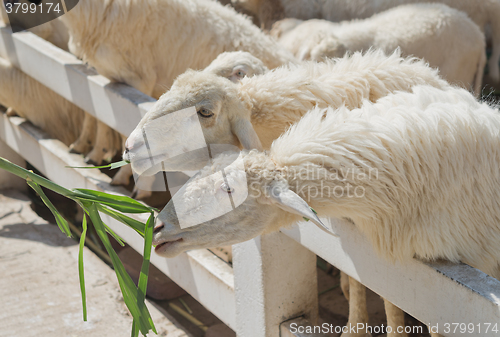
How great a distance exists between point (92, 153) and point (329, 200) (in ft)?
9.27

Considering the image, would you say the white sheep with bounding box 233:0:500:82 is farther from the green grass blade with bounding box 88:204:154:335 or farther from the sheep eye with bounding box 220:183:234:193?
the green grass blade with bounding box 88:204:154:335

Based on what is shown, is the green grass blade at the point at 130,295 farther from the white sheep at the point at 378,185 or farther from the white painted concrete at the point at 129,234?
the white painted concrete at the point at 129,234

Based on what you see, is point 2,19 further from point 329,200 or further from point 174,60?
point 329,200

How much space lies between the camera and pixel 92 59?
3.64 meters

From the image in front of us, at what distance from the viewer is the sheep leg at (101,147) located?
404 cm

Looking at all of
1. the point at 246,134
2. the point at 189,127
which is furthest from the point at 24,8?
the point at 246,134

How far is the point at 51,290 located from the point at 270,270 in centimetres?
175

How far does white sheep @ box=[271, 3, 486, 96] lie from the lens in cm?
412

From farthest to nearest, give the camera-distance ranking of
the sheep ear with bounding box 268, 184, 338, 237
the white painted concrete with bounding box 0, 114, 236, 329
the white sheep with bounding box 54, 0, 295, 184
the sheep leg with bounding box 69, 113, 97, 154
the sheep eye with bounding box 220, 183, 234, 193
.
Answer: the sheep leg with bounding box 69, 113, 97, 154 < the white sheep with bounding box 54, 0, 295, 184 < the white painted concrete with bounding box 0, 114, 236, 329 < the sheep eye with bounding box 220, 183, 234, 193 < the sheep ear with bounding box 268, 184, 338, 237

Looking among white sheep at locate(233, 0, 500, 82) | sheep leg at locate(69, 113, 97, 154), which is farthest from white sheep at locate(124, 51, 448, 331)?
white sheep at locate(233, 0, 500, 82)

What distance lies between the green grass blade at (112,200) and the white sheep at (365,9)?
4.11m

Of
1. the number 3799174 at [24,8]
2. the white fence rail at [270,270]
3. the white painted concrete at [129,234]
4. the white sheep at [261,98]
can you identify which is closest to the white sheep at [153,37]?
the white fence rail at [270,270]

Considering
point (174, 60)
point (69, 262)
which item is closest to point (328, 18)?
point (174, 60)

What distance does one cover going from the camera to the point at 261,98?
2.11 metres
